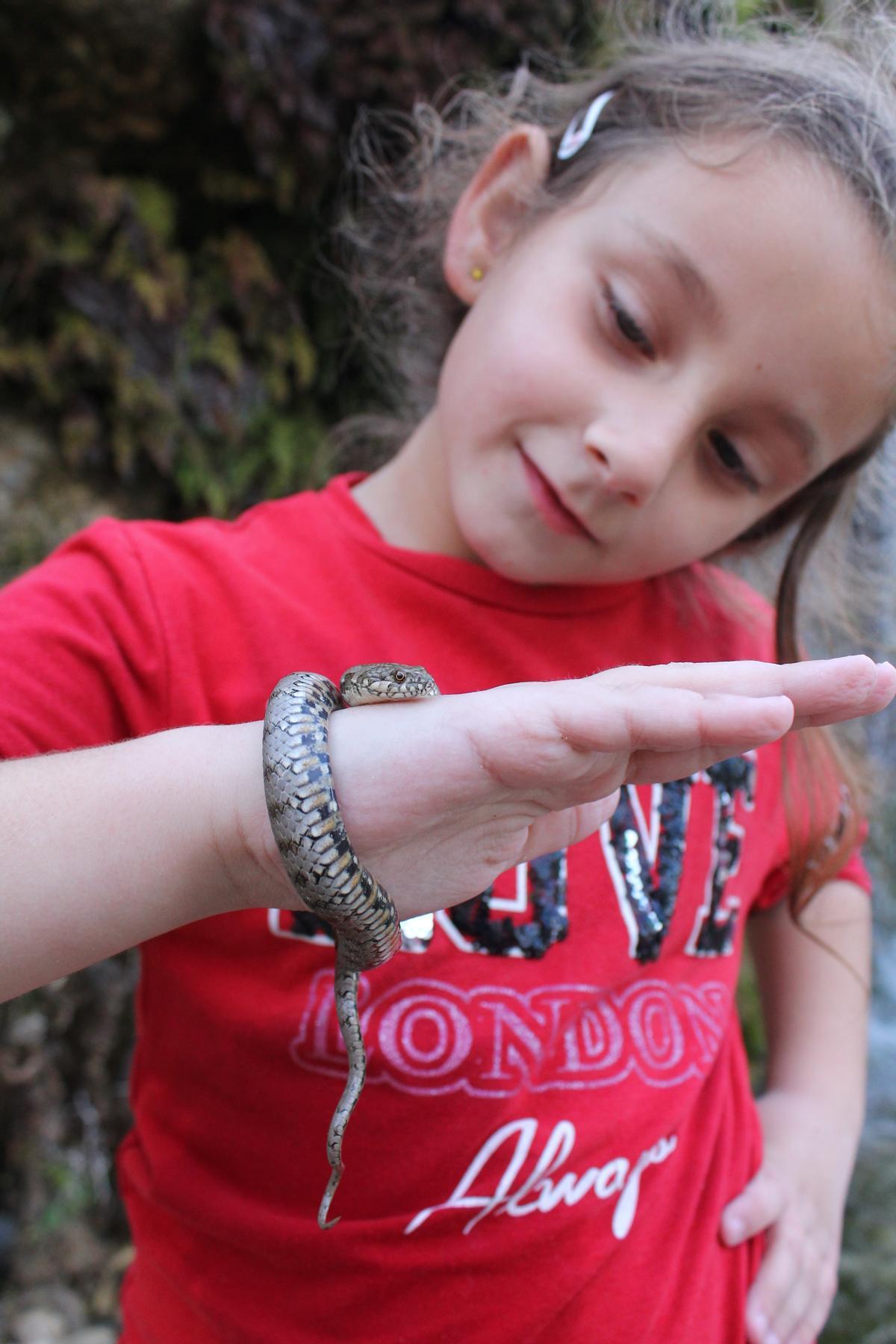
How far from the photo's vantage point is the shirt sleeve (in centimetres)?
184

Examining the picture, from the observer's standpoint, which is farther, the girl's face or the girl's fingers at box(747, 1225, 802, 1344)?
the girl's fingers at box(747, 1225, 802, 1344)

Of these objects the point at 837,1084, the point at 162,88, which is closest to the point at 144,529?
the point at 837,1084

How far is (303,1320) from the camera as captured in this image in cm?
207

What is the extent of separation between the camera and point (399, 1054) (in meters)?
2.11

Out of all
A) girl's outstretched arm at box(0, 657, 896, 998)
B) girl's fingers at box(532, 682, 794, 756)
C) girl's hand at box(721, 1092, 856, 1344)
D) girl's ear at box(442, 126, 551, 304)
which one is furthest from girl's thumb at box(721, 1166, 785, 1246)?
girl's ear at box(442, 126, 551, 304)

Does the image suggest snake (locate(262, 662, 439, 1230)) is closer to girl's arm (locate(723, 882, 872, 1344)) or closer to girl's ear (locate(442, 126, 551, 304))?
girl's arm (locate(723, 882, 872, 1344))

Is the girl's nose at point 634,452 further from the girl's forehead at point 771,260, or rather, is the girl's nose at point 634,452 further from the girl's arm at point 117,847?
the girl's arm at point 117,847

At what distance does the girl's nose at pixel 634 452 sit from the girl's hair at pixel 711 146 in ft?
1.90

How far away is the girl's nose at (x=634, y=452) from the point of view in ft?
6.87

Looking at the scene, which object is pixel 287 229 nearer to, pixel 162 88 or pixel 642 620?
pixel 162 88

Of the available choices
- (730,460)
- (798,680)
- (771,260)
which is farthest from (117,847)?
(771,260)

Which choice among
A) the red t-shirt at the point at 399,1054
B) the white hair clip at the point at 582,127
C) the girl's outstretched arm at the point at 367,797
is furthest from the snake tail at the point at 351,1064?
the white hair clip at the point at 582,127

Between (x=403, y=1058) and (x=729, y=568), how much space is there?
2145 millimetres

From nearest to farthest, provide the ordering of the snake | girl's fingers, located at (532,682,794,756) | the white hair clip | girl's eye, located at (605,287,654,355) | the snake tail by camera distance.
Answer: girl's fingers, located at (532,682,794,756)
the snake
the snake tail
girl's eye, located at (605,287,654,355)
the white hair clip
